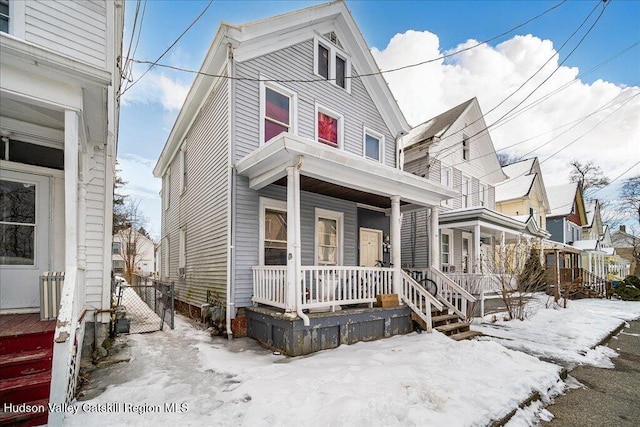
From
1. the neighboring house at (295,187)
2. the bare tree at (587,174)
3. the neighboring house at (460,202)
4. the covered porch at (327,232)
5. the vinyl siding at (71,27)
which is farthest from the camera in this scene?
the bare tree at (587,174)

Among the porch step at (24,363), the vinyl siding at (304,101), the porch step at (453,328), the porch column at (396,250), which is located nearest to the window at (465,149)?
the vinyl siding at (304,101)

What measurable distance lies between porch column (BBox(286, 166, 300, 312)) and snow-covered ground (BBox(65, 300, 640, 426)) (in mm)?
980

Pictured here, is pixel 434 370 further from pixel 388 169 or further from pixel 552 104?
pixel 552 104

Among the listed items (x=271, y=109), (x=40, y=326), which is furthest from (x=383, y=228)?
(x=40, y=326)

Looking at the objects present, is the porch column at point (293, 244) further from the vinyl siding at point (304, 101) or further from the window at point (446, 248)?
the window at point (446, 248)

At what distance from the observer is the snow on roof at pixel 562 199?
24.2 m

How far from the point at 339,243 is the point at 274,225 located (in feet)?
6.60

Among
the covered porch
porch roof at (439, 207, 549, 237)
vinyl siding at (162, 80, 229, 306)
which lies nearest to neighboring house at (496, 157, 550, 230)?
porch roof at (439, 207, 549, 237)

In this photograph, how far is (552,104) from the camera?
1123 centimetres

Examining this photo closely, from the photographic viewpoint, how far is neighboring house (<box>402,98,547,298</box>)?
11461 millimetres

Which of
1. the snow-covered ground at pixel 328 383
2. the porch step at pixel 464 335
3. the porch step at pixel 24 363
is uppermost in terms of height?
the porch step at pixel 24 363

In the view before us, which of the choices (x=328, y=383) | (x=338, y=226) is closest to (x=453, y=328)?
(x=338, y=226)

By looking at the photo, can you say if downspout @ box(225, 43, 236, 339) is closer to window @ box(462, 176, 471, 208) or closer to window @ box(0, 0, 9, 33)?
window @ box(0, 0, 9, 33)

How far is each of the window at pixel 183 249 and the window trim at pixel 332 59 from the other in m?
6.36
